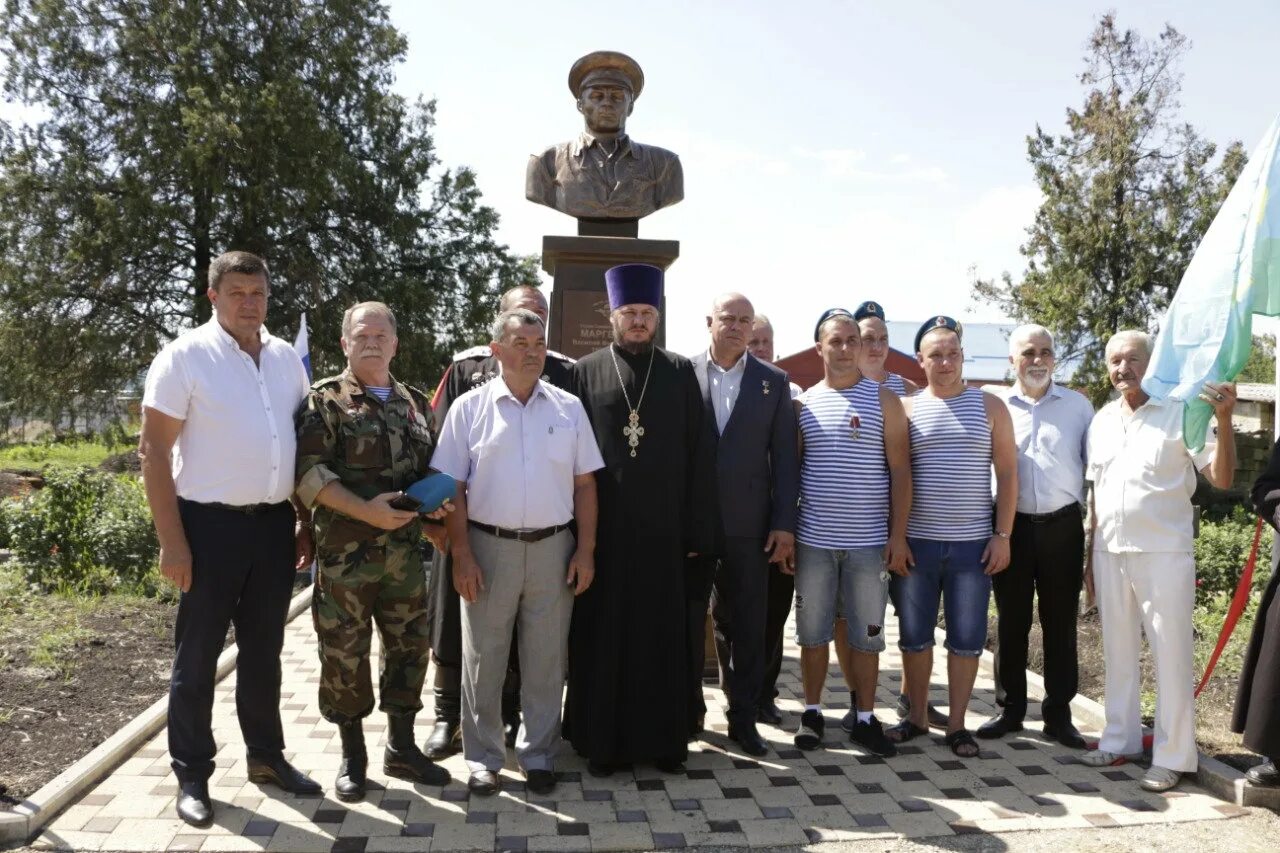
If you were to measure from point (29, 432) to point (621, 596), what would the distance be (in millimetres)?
30379

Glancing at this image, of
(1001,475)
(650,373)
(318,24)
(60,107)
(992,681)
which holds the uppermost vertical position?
(318,24)

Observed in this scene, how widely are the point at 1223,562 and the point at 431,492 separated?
6.77 meters

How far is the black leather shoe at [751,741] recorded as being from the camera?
4.47m

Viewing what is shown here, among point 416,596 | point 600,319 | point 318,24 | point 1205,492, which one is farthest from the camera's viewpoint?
point 318,24

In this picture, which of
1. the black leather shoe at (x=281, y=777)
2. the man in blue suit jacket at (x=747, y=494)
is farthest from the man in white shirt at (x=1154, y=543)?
the black leather shoe at (x=281, y=777)

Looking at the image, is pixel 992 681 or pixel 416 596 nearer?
pixel 416 596

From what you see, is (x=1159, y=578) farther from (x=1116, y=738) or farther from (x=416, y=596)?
(x=416, y=596)

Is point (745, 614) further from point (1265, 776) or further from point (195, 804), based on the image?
point (195, 804)

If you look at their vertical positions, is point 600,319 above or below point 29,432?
above

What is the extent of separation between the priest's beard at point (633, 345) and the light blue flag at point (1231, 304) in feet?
6.73

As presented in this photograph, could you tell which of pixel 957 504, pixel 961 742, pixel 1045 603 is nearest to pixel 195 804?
pixel 961 742

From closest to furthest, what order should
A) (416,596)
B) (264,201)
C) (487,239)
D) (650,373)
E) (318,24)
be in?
(416,596), (650,373), (264,201), (318,24), (487,239)

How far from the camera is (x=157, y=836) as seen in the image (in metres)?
3.51

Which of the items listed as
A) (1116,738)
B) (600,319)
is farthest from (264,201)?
(1116,738)
